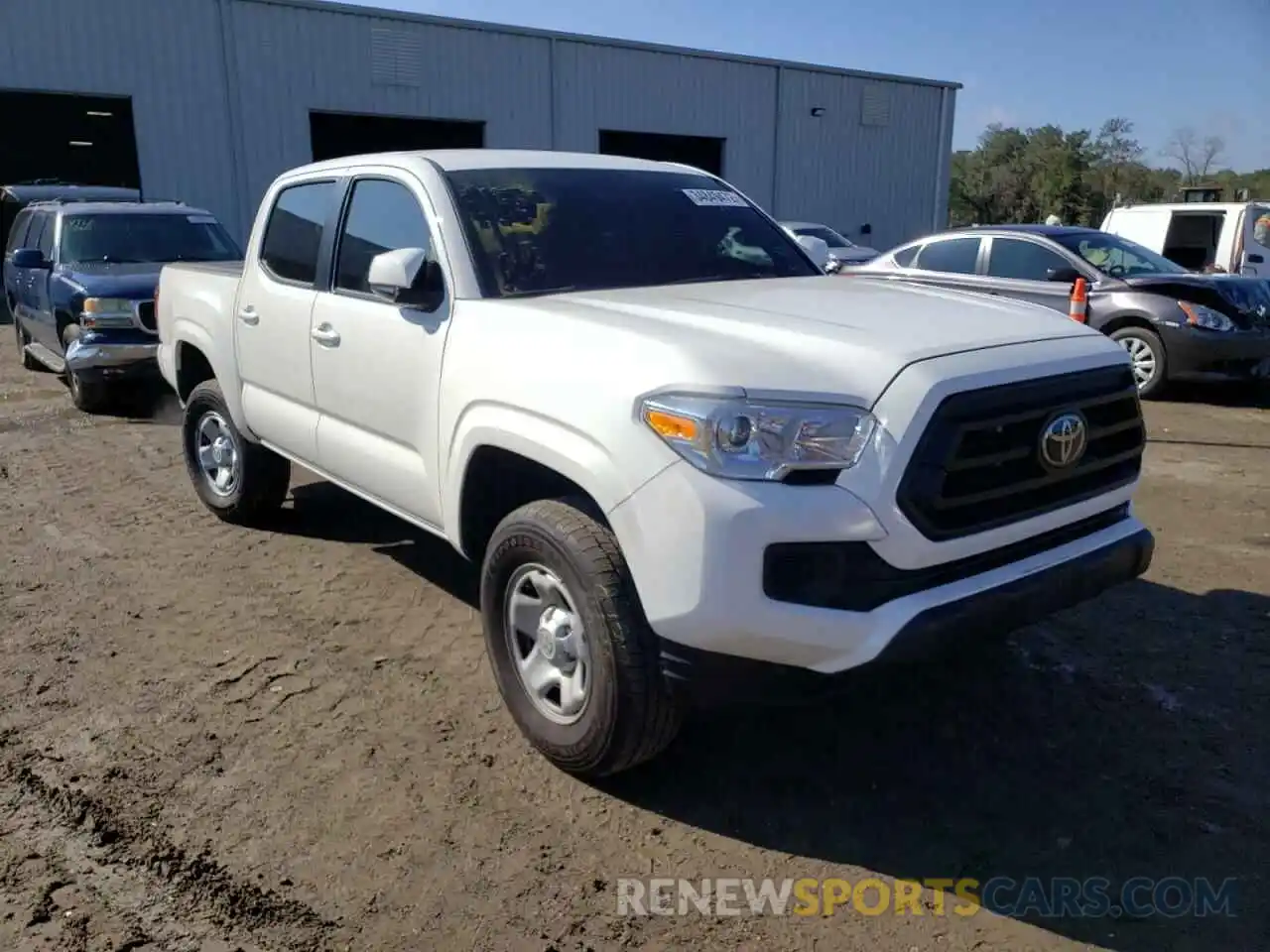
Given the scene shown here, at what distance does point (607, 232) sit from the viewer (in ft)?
13.4

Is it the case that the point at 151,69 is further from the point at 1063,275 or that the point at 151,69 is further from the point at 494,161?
the point at 494,161

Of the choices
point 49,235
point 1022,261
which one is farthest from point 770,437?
point 49,235

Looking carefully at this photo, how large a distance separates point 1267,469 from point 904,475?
596 centimetres

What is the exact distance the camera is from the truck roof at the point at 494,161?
4.16m

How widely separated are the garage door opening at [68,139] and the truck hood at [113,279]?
11.1 meters

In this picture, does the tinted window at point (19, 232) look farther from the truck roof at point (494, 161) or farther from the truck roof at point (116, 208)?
the truck roof at point (494, 161)

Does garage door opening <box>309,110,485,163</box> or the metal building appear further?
garage door opening <box>309,110,485,163</box>

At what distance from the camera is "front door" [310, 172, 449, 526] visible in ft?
12.3

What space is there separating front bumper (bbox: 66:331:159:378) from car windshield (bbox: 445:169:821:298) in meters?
5.85

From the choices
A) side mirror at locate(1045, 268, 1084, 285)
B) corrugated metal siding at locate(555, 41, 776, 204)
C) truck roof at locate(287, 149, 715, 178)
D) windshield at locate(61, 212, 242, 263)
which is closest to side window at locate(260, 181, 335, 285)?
truck roof at locate(287, 149, 715, 178)

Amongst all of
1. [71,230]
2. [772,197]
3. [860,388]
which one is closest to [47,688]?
[860,388]

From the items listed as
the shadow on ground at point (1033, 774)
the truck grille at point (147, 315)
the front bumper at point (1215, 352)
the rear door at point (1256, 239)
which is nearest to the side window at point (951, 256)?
the front bumper at point (1215, 352)

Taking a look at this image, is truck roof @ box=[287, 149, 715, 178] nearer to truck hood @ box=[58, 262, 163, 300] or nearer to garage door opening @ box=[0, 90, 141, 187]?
truck hood @ box=[58, 262, 163, 300]

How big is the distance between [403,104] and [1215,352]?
17113 mm
